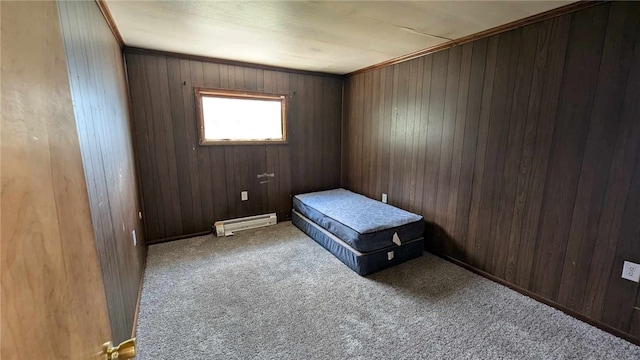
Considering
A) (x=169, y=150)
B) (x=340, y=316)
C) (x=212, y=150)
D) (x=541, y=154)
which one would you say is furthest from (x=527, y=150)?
(x=169, y=150)

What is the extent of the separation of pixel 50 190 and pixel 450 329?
2.15m

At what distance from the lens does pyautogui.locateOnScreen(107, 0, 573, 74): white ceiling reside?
1841 millimetres

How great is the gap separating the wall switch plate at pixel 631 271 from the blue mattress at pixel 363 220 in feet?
4.68

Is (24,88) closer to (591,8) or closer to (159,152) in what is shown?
(591,8)

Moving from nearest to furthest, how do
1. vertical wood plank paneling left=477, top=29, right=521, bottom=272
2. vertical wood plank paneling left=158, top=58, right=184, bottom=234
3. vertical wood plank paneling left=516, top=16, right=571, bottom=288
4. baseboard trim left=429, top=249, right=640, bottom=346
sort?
baseboard trim left=429, top=249, right=640, bottom=346 < vertical wood plank paneling left=516, top=16, right=571, bottom=288 < vertical wood plank paneling left=477, top=29, right=521, bottom=272 < vertical wood plank paneling left=158, top=58, right=184, bottom=234

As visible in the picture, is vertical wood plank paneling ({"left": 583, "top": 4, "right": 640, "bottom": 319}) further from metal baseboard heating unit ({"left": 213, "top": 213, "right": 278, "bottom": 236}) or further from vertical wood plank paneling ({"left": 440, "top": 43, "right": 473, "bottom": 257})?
metal baseboard heating unit ({"left": 213, "top": 213, "right": 278, "bottom": 236})

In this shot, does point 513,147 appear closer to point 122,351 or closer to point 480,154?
point 480,154

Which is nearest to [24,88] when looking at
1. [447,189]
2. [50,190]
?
[50,190]

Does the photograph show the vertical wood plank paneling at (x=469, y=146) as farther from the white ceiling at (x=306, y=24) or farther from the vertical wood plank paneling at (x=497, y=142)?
the white ceiling at (x=306, y=24)

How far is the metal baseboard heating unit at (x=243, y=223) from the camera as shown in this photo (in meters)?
3.43

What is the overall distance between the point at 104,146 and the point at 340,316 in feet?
6.13

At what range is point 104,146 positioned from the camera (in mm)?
1586

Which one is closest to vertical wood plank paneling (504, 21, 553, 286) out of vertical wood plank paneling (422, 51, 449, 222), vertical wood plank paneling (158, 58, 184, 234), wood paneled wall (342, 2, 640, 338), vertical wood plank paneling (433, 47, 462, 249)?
wood paneled wall (342, 2, 640, 338)

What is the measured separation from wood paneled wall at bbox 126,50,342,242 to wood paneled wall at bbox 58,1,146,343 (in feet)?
2.49
